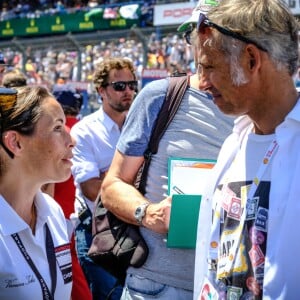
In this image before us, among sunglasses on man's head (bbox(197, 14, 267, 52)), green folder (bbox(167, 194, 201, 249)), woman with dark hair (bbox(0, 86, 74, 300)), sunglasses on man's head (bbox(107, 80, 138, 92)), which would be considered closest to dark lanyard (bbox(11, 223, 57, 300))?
woman with dark hair (bbox(0, 86, 74, 300))

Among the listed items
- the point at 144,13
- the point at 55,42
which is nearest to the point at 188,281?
the point at 55,42

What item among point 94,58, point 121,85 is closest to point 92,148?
point 121,85

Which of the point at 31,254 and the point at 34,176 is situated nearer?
the point at 31,254

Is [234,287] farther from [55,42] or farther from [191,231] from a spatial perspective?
[55,42]

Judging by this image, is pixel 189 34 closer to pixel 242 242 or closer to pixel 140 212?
pixel 140 212

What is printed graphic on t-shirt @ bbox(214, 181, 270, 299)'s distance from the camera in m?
1.77

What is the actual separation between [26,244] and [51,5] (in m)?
27.7

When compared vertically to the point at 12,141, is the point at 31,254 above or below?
below

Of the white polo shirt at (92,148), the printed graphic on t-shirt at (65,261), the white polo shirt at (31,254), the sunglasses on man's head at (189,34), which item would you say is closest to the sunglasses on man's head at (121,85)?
the white polo shirt at (92,148)

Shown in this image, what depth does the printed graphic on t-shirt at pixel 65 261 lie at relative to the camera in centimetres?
233

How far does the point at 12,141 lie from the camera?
2.29 m

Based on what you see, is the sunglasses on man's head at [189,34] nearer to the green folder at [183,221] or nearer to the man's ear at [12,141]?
the green folder at [183,221]

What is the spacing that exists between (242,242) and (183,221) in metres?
0.51

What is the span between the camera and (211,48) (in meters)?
1.91
